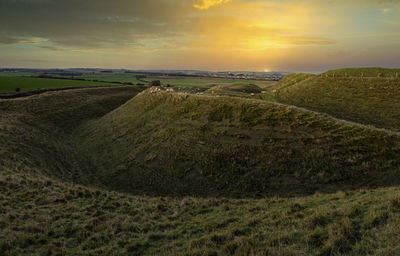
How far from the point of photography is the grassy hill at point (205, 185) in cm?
790

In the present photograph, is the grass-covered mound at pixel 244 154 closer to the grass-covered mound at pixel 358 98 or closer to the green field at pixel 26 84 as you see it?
the grass-covered mound at pixel 358 98

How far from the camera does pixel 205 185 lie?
1797 cm

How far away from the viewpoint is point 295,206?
34.8 ft

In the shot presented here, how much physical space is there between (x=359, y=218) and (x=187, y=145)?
16539 mm

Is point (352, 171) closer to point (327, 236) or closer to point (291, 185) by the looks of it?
point (291, 185)

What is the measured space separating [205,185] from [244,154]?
177 inches

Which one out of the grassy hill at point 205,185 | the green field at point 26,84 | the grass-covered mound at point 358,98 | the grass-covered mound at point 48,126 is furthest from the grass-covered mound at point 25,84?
the grass-covered mound at point 358,98

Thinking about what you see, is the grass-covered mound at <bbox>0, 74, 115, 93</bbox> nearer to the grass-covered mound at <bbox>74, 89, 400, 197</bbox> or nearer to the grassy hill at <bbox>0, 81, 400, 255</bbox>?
the grassy hill at <bbox>0, 81, 400, 255</bbox>

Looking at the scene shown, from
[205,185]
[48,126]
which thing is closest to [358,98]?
[205,185]

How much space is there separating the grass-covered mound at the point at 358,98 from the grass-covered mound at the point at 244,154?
1590 cm

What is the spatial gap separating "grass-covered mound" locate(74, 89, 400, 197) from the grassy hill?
0.35 ft

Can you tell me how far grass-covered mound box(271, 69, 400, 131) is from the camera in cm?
3250

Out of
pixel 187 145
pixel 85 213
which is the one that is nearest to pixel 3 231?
pixel 85 213

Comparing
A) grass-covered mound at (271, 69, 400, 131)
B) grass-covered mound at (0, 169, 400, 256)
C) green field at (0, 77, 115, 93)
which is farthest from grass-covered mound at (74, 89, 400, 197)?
green field at (0, 77, 115, 93)
